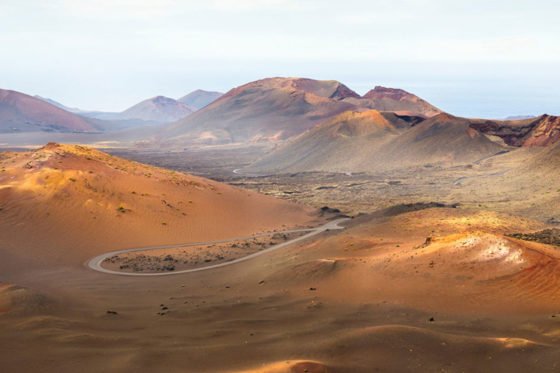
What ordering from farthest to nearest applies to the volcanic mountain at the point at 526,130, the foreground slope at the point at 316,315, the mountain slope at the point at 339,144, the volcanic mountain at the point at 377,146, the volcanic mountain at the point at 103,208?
the mountain slope at the point at 339,144
the volcanic mountain at the point at 526,130
the volcanic mountain at the point at 377,146
the volcanic mountain at the point at 103,208
the foreground slope at the point at 316,315

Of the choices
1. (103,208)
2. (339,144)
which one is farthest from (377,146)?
(103,208)

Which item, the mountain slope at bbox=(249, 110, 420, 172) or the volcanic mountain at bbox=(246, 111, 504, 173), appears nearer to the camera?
the volcanic mountain at bbox=(246, 111, 504, 173)

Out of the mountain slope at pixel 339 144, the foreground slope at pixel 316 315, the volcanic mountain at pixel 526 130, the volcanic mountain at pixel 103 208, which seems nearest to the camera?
the foreground slope at pixel 316 315

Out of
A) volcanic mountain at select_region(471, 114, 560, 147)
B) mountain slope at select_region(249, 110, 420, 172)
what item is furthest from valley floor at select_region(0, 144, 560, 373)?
volcanic mountain at select_region(471, 114, 560, 147)

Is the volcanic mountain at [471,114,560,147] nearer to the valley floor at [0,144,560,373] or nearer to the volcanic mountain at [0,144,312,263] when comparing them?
the volcanic mountain at [0,144,312,263]

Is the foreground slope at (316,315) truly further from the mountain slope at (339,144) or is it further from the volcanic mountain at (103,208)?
the mountain slope at (339,144)

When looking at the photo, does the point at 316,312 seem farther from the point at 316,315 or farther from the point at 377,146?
the point at 377,146

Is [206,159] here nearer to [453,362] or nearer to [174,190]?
[174,190]

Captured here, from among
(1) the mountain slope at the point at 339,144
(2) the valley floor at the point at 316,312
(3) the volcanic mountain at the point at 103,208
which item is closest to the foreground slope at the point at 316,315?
(2) the valley floor at the point at 316,312

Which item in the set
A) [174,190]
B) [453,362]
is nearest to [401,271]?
[453,362]
